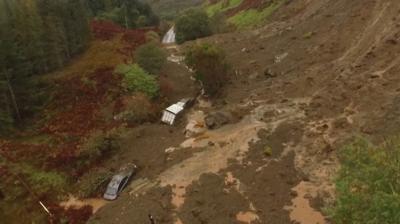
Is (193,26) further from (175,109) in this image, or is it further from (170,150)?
(170,150)

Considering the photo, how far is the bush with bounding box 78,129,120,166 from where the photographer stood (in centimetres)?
3941

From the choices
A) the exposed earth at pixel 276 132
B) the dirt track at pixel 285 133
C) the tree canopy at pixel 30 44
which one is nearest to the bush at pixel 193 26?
the tree canopy at pixel 30 44

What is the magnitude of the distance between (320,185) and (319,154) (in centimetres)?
320

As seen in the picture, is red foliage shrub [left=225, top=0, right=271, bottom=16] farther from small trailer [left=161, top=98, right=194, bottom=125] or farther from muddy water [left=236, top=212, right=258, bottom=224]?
muddy water [left=236, top=212, right=258, bottom=224]

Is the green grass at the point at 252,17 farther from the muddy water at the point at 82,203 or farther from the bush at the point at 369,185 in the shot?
the bush at the point at 369,185

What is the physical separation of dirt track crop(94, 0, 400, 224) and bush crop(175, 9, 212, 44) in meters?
24.1

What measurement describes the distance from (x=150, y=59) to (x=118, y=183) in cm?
2025

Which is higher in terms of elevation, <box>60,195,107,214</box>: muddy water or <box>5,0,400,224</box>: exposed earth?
<box>5,0,400,224</box>: exposed earth

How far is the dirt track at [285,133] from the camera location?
31.1m

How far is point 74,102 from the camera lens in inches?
1932

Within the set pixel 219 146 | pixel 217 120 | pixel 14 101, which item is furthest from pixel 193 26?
pixel 219 146

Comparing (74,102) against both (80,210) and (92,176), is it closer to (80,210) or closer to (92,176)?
(92,176)

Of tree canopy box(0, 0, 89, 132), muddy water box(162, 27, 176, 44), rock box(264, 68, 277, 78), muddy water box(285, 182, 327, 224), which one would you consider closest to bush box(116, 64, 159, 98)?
tree canopy box(0, 0, 89, 132)

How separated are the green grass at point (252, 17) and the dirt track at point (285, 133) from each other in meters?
24.7
